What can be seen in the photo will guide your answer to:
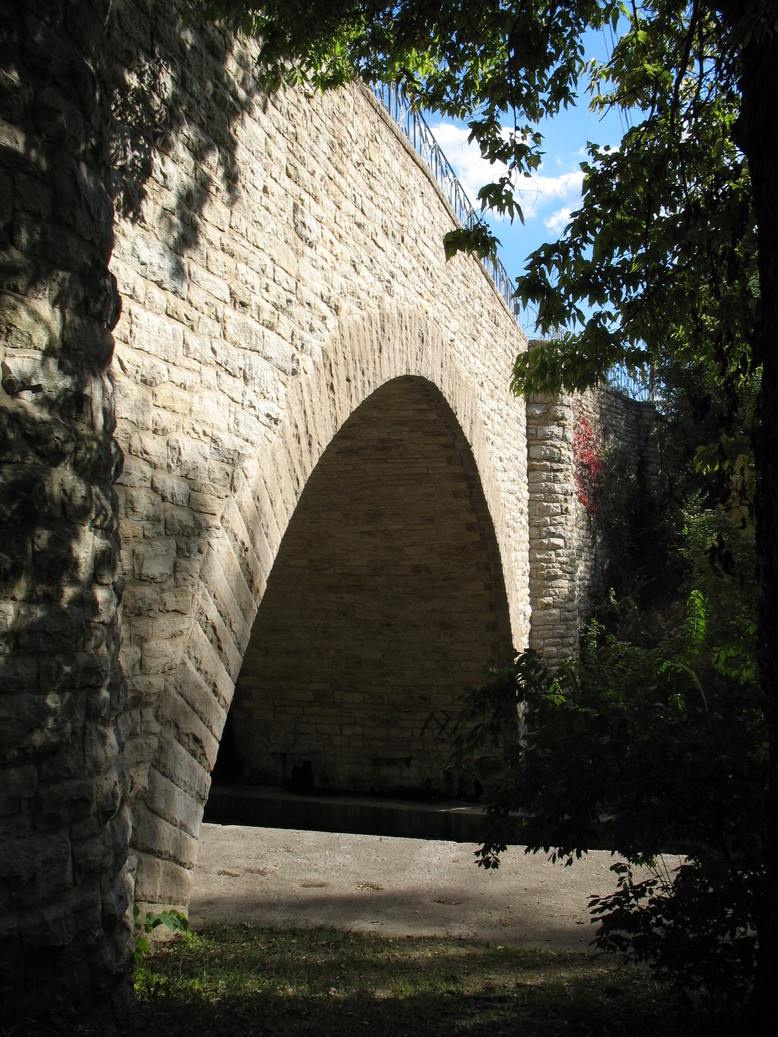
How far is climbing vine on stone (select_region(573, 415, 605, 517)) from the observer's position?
1392cm

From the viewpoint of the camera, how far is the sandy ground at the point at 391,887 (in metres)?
4.89

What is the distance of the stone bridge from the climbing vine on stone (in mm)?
5632

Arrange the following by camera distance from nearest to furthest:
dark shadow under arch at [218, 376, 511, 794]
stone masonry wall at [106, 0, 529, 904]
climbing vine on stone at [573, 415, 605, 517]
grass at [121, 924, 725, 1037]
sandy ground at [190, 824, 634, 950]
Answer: grass at [121, 924, 725, 1037] → stone masonry wall at [106, 0, 529, 904] → sandy ground at [190, 824, 634, 950] → dark shadow under arch at [218, 376, 511, 794] → climbing vine on stone at [573, 415, 605, 517]

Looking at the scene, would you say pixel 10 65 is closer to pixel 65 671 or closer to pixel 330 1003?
pixel 65 671

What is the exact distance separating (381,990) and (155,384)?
2446mm

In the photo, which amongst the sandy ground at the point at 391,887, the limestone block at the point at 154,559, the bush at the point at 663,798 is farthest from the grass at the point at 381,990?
the limestone block at the point at 154,559

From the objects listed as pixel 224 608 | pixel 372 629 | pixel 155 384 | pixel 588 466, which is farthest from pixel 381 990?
pixel 588 466

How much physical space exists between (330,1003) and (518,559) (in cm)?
849

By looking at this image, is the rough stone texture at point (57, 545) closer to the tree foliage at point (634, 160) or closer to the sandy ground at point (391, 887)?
the tree foliage at point (634, 160)

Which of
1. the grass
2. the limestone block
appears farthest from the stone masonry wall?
the grass

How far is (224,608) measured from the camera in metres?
4.12

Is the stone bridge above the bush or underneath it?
above

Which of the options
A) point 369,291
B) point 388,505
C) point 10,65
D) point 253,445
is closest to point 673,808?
point 253,445

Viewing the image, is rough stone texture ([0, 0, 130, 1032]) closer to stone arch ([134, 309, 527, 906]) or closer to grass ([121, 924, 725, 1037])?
grass ([121, 924, 725, 1037])
